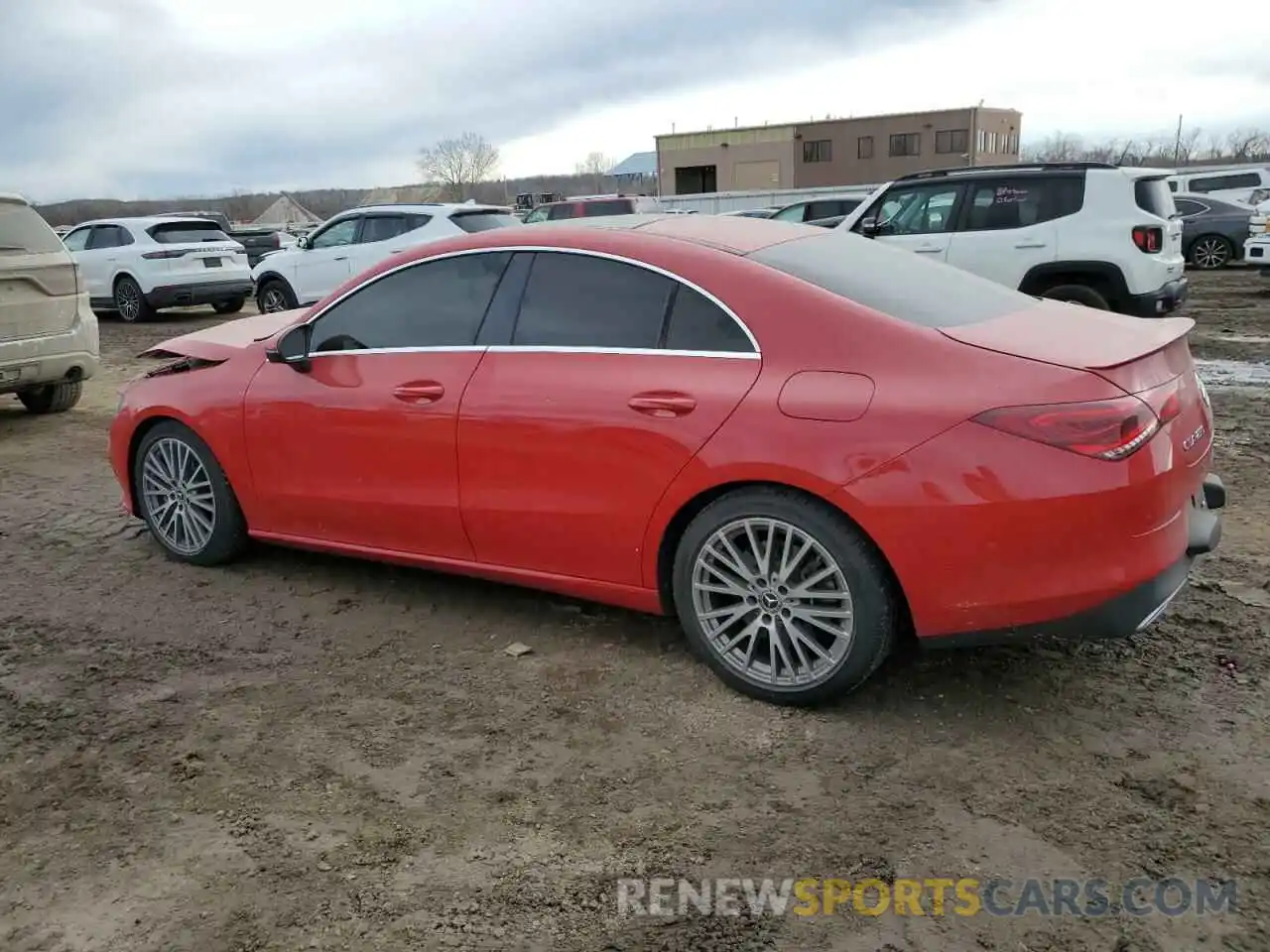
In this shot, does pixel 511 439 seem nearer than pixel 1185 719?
No

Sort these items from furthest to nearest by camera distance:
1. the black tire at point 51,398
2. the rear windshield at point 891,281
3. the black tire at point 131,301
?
the black tire at point 131,301, the black tire at point 51,398, the rear windshield at point 891,281

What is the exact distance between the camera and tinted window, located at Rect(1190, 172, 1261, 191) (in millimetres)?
23562

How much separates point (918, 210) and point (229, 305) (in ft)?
37.1

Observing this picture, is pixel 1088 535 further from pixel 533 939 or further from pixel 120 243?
pixel 120 243

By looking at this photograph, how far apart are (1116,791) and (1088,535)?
2.38 ft

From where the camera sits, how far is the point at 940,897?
2607 millimetres

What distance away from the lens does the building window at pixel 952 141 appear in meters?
59.8

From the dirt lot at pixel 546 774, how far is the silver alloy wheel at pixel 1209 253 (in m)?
17.2

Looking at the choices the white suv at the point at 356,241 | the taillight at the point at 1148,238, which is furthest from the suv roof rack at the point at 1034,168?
the white suv at the point at 356,241

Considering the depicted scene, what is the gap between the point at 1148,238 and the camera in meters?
9.44

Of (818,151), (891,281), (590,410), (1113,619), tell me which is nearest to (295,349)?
(590,410)

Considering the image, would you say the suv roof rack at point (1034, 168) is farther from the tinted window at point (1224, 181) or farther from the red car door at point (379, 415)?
the tinted window at point (1224, 181)

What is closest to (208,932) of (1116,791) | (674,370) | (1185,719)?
(674,370)

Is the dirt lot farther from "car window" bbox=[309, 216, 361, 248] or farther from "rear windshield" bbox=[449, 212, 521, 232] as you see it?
"car window" bbox=[309, 216, 361, 248]
